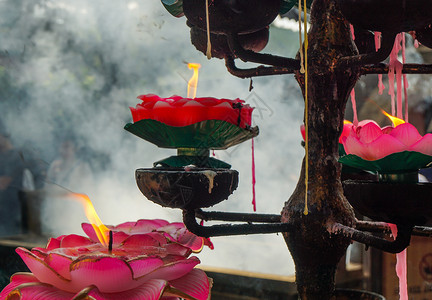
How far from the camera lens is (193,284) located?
0.66 meters

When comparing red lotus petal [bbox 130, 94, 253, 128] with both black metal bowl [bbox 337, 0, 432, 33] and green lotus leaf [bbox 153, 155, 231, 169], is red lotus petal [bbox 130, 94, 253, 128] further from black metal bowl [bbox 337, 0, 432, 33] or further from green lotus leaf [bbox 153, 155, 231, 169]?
black metal bowl [bbox 337, 0, 432, 33]

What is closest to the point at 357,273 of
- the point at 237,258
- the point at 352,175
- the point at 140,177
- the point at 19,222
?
the point at 237,258

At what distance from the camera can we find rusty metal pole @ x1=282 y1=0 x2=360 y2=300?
904 mm

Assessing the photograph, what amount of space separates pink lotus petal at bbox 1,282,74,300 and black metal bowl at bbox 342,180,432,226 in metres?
0.44

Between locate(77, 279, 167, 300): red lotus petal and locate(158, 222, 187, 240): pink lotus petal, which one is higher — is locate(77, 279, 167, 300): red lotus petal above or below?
below

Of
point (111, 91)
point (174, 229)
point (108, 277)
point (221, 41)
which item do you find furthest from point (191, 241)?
point (111, 91)

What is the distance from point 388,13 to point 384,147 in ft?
0.63

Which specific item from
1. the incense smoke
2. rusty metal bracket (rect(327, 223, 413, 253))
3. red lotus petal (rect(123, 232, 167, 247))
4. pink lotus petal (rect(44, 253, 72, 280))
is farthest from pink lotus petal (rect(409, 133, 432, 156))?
the incense smoke

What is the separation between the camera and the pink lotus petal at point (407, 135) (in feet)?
2.34

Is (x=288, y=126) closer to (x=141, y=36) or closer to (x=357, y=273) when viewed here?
→ (x=141, y=36)

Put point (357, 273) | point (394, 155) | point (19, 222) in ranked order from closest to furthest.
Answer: point (394, 155) → point (357, 273) → point (19, 222)

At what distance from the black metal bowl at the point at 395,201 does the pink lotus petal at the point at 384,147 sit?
0.15ft

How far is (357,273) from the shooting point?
3.09m

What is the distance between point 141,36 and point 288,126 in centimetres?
222
